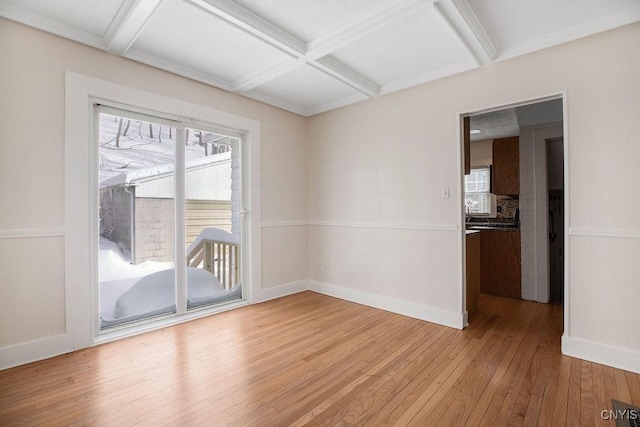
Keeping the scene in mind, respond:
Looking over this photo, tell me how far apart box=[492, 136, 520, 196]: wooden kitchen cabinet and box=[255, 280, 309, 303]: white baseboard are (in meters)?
3.23

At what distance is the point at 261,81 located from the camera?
3385mm

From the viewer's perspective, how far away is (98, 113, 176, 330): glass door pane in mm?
2873

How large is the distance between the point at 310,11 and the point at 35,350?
3337 millimetres

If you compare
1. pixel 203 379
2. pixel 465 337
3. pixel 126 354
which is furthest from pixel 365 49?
pixel 126 354

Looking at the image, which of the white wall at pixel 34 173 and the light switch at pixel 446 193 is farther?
the light switch at pixel 446 193

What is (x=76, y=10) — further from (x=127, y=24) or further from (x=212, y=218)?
(x=212, y=218)

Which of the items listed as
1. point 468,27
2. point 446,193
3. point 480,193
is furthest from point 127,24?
point 480,193

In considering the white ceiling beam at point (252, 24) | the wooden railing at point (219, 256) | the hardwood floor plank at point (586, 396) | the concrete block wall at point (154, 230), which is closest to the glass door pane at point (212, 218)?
the wooden railing at point (219, 256)

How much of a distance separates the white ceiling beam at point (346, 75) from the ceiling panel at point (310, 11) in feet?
1.51

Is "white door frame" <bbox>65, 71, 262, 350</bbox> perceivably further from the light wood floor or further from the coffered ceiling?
the coffered ceiling

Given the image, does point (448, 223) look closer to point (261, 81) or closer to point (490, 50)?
point (490, 50)

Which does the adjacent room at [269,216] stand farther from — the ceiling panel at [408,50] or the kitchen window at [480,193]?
the kitchen window at [480,193]

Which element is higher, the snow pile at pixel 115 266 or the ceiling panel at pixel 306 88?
the ceiling panel at pixel 306 88

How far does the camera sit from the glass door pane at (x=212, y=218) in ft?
11.3
